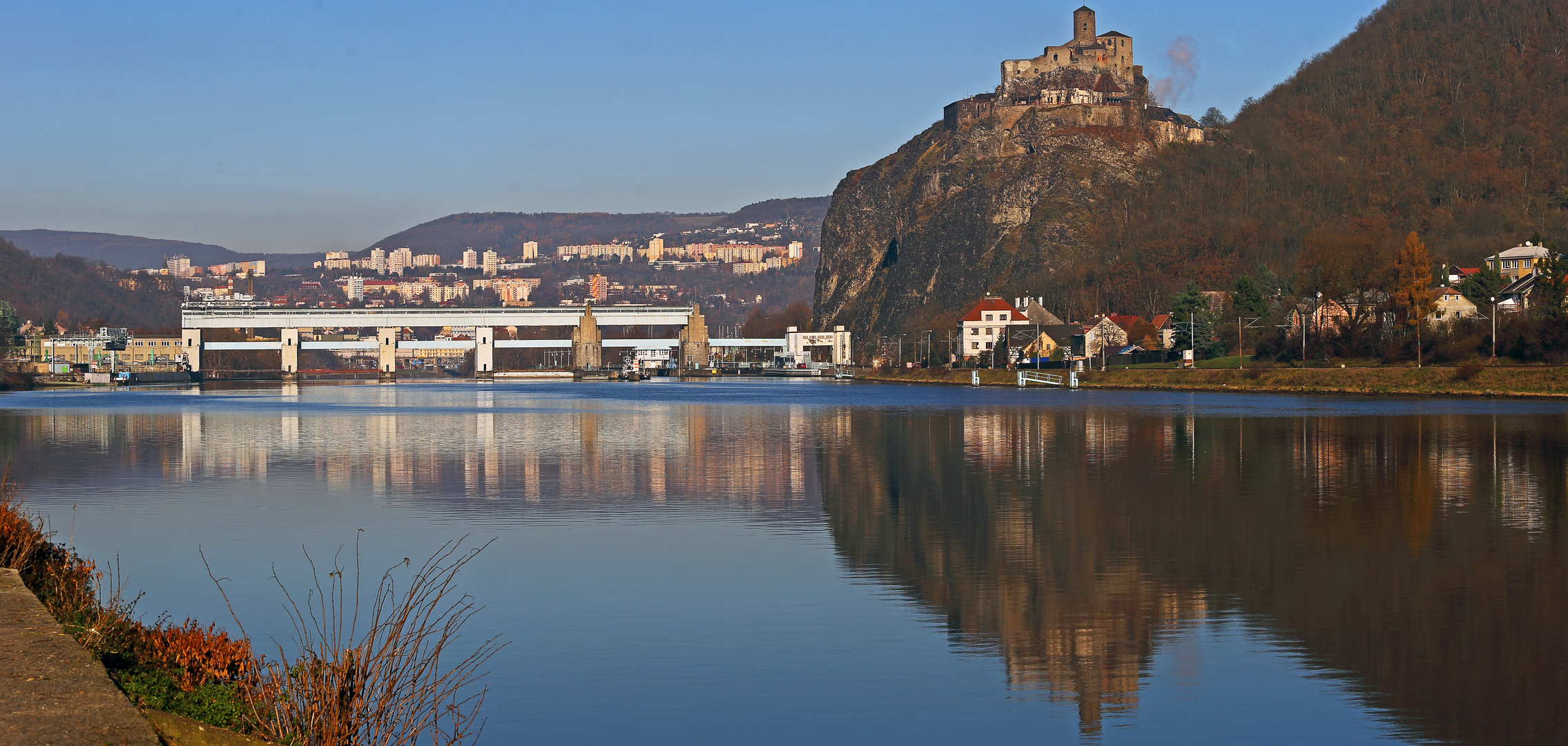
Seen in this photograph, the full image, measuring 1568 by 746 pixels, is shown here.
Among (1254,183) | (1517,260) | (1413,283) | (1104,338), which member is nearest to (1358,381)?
(1413,283)

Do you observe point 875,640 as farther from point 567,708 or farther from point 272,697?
point 272,697

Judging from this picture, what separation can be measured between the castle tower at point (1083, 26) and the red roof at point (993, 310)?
171 feet

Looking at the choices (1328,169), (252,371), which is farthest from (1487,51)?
(252,371)

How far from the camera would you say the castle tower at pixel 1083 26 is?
151 m

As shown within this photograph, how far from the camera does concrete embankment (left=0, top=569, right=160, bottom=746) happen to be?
16.9ft

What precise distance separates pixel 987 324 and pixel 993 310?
4.40ft

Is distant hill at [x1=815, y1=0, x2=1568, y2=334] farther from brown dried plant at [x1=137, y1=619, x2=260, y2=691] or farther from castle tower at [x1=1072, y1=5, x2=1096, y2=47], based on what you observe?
brown dried plant at [x1=137, y1=619, x2=260, y2=691]

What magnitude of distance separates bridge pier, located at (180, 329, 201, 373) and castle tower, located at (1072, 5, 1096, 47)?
9994 centimetres

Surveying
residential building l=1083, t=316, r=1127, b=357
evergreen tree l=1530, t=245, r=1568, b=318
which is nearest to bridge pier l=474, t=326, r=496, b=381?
residential building l=1083, t=316, r=1127, b=357

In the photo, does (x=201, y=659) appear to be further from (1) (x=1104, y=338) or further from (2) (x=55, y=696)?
(1) (x=1104, y=338)

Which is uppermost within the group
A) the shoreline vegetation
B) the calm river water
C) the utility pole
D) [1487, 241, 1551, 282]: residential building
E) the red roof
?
[1487, 241, 1551, 282]: residential building

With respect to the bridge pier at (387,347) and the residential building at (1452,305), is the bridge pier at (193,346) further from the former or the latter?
the residential building at (1452,305)

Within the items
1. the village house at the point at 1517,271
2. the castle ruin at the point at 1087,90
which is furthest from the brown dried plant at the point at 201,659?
the castle ruin at the point at 1087,90

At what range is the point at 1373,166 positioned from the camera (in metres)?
131
